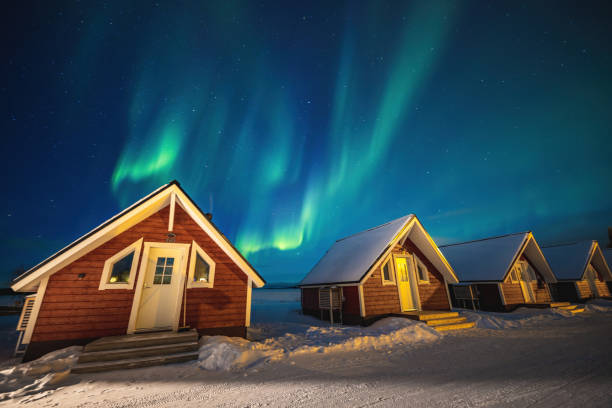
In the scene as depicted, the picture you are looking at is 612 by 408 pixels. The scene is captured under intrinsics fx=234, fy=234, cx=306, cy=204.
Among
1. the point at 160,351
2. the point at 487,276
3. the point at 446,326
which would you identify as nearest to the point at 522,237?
the point at 487,276

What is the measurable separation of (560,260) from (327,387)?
30.5m

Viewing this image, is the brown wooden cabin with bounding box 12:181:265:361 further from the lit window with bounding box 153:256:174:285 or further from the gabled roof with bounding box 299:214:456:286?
the gabled roof with bounding box 299:214:456:286

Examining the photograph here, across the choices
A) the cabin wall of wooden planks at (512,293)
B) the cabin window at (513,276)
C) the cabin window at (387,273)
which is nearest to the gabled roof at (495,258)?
the cabin wall of wooden planks at (512,293)

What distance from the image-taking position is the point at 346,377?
4.61 metres

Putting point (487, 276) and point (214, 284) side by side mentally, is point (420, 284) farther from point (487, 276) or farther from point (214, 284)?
point (214, 284)

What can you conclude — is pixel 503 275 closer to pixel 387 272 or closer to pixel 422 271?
pixel 422 271

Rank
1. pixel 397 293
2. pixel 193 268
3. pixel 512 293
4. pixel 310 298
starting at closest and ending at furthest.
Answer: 1. pixel 193 268
2. pixel 397 293
3. pixel 310 298
4. pixel 512 293

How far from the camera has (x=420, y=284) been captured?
1322cm

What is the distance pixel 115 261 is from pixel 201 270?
241cm

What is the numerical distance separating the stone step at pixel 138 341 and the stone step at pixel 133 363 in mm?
453

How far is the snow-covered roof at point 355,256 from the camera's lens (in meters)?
11.6

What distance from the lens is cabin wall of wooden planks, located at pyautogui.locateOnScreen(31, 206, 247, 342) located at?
613 cm

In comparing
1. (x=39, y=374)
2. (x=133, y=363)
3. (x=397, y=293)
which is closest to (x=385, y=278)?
(x=397, y=293)

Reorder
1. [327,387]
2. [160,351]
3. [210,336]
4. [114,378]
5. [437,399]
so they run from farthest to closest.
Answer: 1. [210,336]
2. [160,351]
3. [114,378]
4. [327,387]
5. [437,399]
